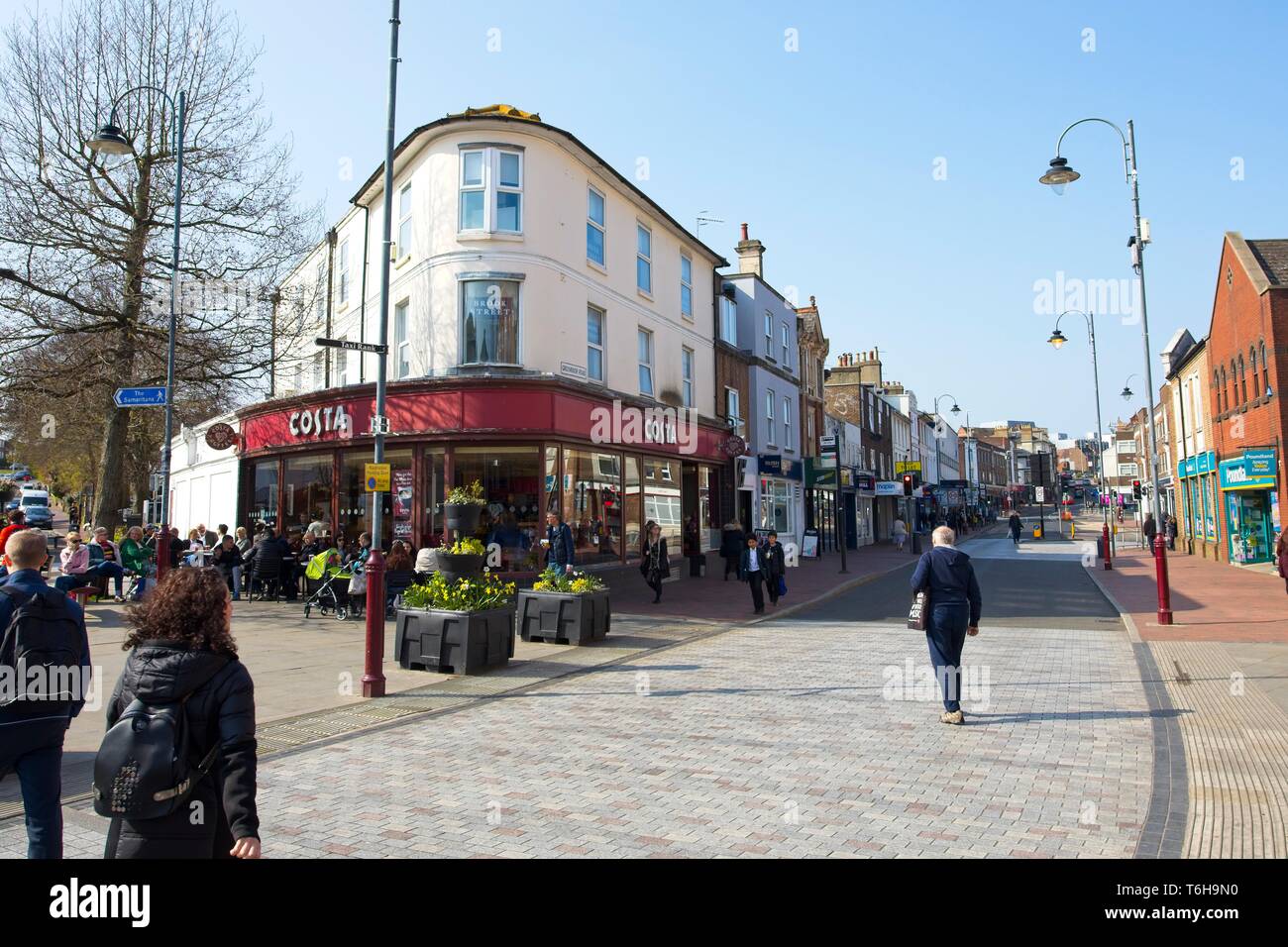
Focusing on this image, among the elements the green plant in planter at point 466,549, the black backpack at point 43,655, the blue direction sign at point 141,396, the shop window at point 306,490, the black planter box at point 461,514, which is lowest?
the black backpack at point 43,655

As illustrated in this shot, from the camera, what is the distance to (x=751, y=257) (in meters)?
32.8

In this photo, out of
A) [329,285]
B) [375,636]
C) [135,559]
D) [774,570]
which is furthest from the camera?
[329,285]

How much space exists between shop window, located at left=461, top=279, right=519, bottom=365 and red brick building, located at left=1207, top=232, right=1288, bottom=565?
70.0 ft

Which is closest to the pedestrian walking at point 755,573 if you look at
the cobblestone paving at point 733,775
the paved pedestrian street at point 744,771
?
the paved pedestrian street at point 744,771

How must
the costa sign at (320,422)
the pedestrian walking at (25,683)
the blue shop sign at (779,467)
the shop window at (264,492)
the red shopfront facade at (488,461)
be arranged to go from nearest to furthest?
the pedestrian walking at (25,683), the red shopfront facade at (488,461), the costa sign at (320,422), the shop window at (264,492), the blue shop sign at (779,467)

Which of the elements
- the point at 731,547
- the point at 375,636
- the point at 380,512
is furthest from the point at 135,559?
the point at 731,547

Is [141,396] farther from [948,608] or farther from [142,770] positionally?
[948,608]

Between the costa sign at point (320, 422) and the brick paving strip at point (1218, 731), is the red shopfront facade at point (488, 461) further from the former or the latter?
the brick paving strip at point (1218, 731)

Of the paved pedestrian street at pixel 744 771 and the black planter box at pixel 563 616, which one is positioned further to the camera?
the black planter box at pixel 563 616

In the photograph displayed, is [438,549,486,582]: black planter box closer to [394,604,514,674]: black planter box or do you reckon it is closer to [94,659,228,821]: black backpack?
[394,604,514,674]: black planter box

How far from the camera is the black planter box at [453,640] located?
1000 cm

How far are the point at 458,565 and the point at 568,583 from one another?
2.48 metres

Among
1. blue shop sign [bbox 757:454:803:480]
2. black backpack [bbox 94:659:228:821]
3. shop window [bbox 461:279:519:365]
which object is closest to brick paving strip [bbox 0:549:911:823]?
black backpack [bbox 94:659:228:821]

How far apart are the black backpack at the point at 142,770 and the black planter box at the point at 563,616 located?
961 cm
